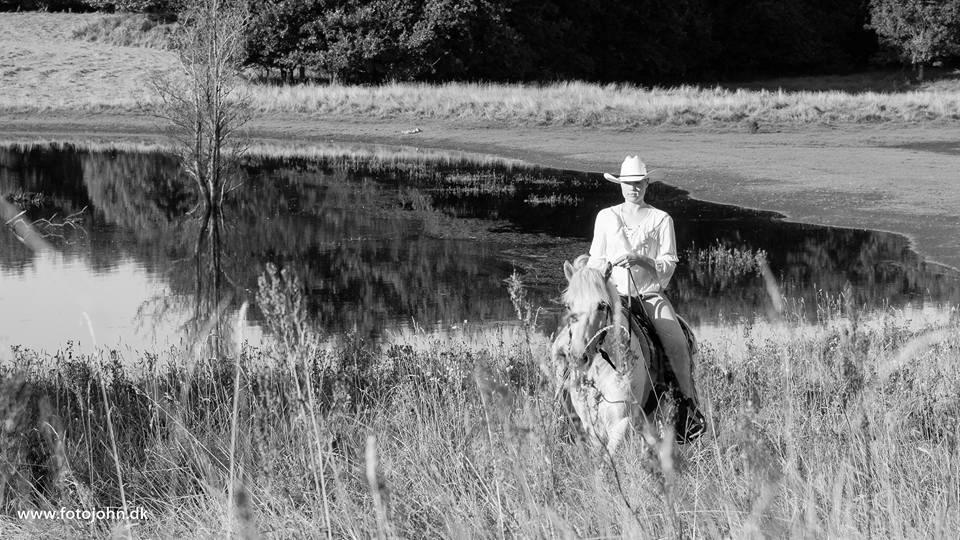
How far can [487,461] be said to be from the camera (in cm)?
528

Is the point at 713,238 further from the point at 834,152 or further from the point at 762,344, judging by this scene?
the point at 834,152

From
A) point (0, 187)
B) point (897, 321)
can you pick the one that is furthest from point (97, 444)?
point (0, 187)

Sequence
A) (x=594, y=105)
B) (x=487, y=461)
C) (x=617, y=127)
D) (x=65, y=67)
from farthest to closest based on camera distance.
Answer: (x=65, y=67)
(x=594, y=105)
(x=617, y=127)
(x=487, y=461)

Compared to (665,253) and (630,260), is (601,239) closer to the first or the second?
(665,253)

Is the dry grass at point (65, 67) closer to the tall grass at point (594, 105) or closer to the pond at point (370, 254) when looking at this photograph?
the tall grass at point (594, 105)

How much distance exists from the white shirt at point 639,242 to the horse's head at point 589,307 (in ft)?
2.83

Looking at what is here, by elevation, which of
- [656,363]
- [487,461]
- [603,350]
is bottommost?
[487,461]

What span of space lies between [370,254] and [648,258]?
12.4m

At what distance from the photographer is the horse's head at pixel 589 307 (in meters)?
5.33

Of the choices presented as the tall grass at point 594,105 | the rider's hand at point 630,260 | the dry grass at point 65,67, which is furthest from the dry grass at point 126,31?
the rider's hand at point 630,260

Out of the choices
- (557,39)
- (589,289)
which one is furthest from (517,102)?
(589,289)

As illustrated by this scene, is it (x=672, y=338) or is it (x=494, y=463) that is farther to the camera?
(x=672, y=338)

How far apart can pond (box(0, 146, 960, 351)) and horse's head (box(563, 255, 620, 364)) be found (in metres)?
4.48

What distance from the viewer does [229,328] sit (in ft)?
41.4
